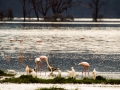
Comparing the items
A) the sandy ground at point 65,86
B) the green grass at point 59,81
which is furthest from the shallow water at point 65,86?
the green grass at point 59,81

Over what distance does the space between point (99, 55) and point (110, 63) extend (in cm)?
390

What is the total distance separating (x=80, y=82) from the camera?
527 inches

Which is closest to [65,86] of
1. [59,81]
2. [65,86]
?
[65,86]

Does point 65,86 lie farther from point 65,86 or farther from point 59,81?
point 59,81

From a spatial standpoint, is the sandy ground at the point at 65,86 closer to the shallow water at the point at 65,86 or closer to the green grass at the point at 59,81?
the shallow water at the point at 65,86

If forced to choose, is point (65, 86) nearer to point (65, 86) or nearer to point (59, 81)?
point (65, 86)

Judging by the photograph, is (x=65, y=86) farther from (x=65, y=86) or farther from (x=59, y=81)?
(x=59, y=81)

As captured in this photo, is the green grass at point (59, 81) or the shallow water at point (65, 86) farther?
the green grass at point (59, 81)

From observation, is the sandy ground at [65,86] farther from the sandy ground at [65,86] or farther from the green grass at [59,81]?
the green grass at [59,81]

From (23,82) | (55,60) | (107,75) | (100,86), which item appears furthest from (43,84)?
(55,60)

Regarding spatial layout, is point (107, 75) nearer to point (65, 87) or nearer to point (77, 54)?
point (65, 87)

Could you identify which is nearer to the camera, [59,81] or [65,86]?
[65,86]

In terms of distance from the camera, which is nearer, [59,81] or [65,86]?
[65,86]

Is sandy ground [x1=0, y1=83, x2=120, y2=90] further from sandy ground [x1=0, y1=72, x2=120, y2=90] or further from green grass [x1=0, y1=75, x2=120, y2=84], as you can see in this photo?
green grass [x1=0, y1=75, x2=120, y2=84]
